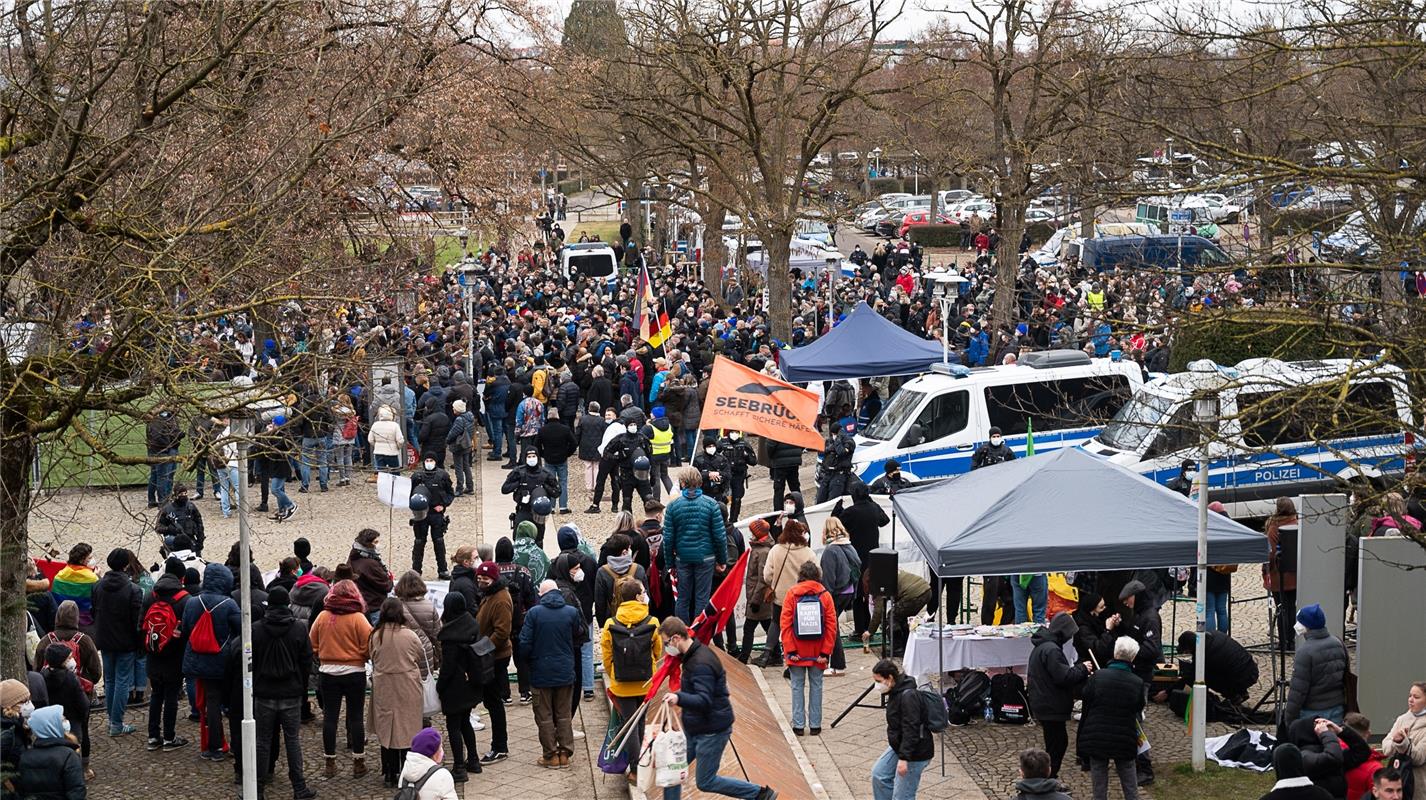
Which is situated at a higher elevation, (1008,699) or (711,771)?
(711,771)

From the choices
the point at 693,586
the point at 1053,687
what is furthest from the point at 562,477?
the point at 1053,687

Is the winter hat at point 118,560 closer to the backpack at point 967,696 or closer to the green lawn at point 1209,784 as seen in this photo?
the backpack at point 967,696

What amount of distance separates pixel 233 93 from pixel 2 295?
5.44m

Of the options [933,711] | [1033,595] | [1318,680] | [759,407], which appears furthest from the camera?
[759,407]

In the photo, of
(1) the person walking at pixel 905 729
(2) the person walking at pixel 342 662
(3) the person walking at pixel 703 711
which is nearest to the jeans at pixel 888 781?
→ (1) the person walking at pixel 905 729

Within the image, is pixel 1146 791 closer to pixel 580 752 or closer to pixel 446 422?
pixel 580 752

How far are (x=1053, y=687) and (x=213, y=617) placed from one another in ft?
20.2

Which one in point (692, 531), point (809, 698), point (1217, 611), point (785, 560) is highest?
point (692, 531)

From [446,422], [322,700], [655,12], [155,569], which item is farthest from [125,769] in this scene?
[655,12]

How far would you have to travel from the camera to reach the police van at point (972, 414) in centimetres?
2150

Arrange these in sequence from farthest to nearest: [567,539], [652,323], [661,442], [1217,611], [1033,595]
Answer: [652,323] < [661,442] < [1217,611] < [1033,595] < [567,539]

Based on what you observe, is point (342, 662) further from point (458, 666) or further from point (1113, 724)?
point (1113, 724)

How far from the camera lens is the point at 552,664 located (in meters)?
12.4

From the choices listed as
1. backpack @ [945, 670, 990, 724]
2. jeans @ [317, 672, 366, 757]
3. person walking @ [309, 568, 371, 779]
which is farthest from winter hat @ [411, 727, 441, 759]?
backpack @ [945, 670, 990, 724]
